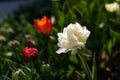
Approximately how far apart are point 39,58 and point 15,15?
→ 2403 millimetres

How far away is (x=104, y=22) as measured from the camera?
2.78m

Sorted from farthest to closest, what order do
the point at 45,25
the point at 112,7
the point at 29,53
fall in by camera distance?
the point at 112,7
the point at 45,25
the point at 29,53

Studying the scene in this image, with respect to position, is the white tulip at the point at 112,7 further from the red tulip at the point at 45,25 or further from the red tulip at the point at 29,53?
the red tulip at the point at 29,53

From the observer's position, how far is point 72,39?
189 cm

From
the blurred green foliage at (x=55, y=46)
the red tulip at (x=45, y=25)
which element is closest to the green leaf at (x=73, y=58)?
the blurred green foliage at (x=55, y=46)

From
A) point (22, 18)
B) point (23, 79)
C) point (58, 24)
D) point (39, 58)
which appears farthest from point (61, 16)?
point (22, 18)

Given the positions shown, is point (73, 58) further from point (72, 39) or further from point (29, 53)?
point (72, 39)

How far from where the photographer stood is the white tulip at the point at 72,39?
188cm

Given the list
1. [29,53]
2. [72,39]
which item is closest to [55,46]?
[29,53]

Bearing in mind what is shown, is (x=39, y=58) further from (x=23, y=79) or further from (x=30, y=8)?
(x=30, y=8)

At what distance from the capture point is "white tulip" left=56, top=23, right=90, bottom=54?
1882 mm

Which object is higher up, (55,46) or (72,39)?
(72,39)

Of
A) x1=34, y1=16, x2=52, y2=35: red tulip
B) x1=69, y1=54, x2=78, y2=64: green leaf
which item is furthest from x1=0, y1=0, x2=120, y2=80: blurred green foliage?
x1=34, y1=16, x2=52, y2=35: red tulip

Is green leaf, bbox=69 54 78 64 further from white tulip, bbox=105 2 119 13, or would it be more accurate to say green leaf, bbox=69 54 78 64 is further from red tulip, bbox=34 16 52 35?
white tulip, bbox=105 2 119 13
